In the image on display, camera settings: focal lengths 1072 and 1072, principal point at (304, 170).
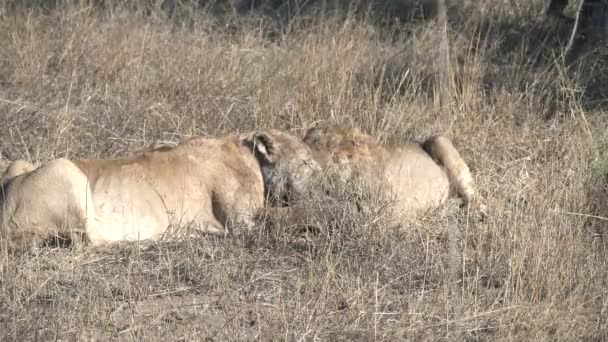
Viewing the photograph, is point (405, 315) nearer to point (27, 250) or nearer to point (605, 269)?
point (605, 269)

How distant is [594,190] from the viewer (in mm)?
7164

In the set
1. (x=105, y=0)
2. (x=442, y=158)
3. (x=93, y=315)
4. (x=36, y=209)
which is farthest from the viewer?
(x=105, y=0)

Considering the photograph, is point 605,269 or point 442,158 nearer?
point 605,269

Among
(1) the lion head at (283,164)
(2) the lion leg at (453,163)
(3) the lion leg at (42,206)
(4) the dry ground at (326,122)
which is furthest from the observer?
(2) the lion leg at (453,163)

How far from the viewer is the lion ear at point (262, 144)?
7113 millimetres

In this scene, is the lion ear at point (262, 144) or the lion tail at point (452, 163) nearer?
the lion ear at point (262, 144)

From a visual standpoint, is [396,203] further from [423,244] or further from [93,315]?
[93,315]

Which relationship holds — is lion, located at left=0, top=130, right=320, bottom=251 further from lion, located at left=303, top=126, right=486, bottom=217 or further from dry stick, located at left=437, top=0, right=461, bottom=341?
Result: dry stick, located at left=437, top=0, right=461, bottom=341

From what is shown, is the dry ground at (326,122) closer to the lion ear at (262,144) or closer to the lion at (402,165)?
the lion at (402,165)

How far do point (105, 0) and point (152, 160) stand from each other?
5023 mm

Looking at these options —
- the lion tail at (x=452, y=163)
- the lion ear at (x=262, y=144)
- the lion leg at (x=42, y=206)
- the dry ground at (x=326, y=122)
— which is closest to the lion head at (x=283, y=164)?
the lion ear at (x=262, y=144)

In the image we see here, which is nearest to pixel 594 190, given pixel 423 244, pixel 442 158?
pixel 442 158

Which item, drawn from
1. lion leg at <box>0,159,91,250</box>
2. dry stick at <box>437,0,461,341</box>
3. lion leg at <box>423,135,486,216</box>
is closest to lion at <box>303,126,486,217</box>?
lion leg at <box>423,135,486,216</box>

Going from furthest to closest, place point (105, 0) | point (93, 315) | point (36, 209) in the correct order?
point (105, 0), point (36, 209), point (93, 315)
